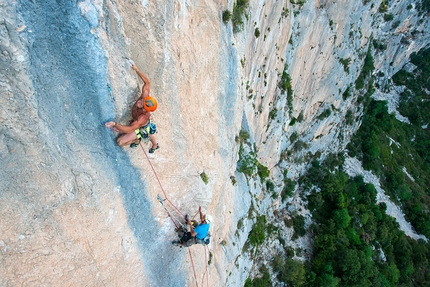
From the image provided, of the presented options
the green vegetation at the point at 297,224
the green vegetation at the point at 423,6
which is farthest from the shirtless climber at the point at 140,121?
the green vegetation at the point at 423,6

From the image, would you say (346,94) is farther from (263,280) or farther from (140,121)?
(140,121)

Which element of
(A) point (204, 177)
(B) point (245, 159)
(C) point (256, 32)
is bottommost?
(B) point (245, 159)

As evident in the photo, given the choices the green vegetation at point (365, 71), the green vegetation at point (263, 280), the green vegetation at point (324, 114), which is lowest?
the green vegetation at point (263, 280)

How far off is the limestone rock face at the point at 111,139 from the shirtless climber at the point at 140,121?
0.63 feet

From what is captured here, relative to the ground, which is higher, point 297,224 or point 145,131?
point 145,131

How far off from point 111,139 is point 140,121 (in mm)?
762

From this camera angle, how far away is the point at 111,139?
18.0 ft

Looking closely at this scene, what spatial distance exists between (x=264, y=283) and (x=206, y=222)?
47.3 feet

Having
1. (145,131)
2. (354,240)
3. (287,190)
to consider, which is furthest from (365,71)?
(145,131)

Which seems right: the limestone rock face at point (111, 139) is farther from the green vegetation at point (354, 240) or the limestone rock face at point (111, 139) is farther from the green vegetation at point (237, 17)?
the green vegetation at point (354, 240)

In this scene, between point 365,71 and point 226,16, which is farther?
point 365,71

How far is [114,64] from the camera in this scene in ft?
16.8

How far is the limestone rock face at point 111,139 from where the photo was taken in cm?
429

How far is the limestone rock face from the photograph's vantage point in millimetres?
4293
